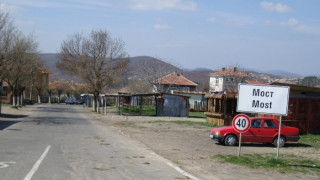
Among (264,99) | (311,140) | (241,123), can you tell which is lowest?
(311,140)

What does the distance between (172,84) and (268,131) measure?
231 feet

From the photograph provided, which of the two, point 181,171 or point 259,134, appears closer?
point 181,171

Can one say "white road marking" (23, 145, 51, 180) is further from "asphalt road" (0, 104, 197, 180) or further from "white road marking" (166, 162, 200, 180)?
"white road marking" (166, 162, 200, 180)

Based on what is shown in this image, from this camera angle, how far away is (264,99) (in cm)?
1486

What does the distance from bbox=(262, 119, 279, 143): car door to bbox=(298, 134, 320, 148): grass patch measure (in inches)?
90.0

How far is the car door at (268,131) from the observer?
68.9ft

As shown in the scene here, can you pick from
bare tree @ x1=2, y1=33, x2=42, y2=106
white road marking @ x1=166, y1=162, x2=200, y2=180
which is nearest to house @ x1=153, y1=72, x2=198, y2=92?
bare tree @ x1=2, y1=33, x2=42, y2=106

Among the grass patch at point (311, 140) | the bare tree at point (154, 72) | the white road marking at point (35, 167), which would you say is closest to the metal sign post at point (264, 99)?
the white road marking at point (35, 167)

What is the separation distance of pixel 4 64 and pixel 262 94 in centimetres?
3439

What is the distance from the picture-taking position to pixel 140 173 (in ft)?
37.2

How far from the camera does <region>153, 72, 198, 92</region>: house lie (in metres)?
81.8

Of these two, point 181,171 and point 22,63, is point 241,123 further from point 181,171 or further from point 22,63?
point 22,63

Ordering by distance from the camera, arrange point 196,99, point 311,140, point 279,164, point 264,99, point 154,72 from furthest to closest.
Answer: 1. point 154,72
2. point 196,99
3. point 311,140
4. point 264,99
5. point 279,164

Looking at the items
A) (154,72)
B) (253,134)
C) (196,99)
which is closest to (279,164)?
(253,134)
